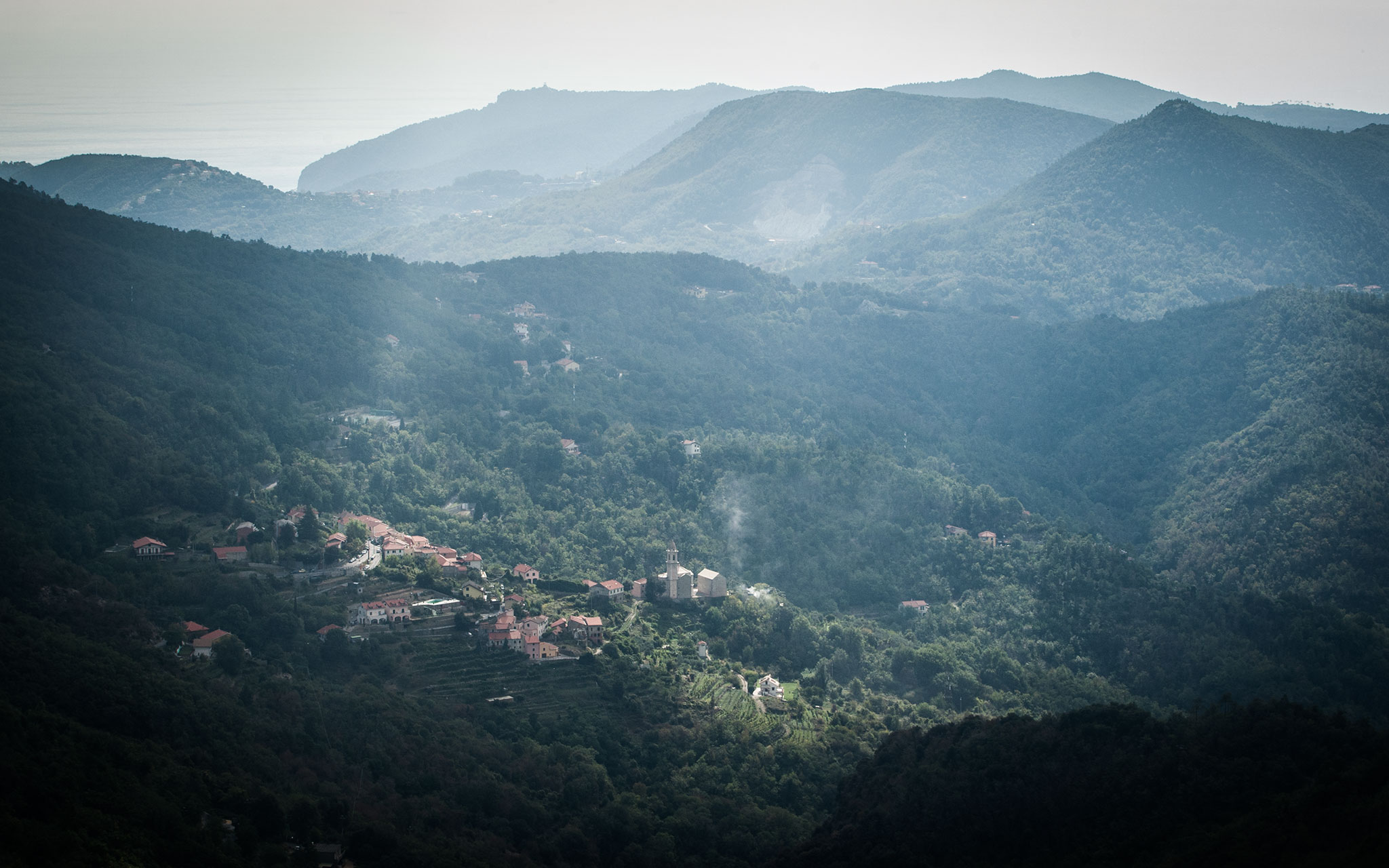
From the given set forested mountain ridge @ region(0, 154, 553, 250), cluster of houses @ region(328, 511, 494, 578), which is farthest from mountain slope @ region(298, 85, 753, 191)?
cluster of houses @ region(328, 511, 494, 578)

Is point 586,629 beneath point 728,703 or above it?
above

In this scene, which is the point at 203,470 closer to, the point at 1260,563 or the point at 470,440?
the point at 470,440

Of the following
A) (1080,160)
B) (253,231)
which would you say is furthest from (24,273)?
(1080,160)

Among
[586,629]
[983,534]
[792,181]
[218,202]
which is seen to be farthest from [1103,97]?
[586,629]

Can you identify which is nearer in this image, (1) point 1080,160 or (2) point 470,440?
(2) point 470,440

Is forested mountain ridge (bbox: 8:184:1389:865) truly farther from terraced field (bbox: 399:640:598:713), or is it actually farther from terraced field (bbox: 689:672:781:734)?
terraced field (bbox: 689:672:781:734)

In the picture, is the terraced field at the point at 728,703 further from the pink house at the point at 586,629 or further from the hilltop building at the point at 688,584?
the hilltop building at the point at 688,584

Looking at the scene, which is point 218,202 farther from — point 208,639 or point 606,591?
point 208,639

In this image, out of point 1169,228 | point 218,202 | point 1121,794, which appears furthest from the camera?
point 218,202
